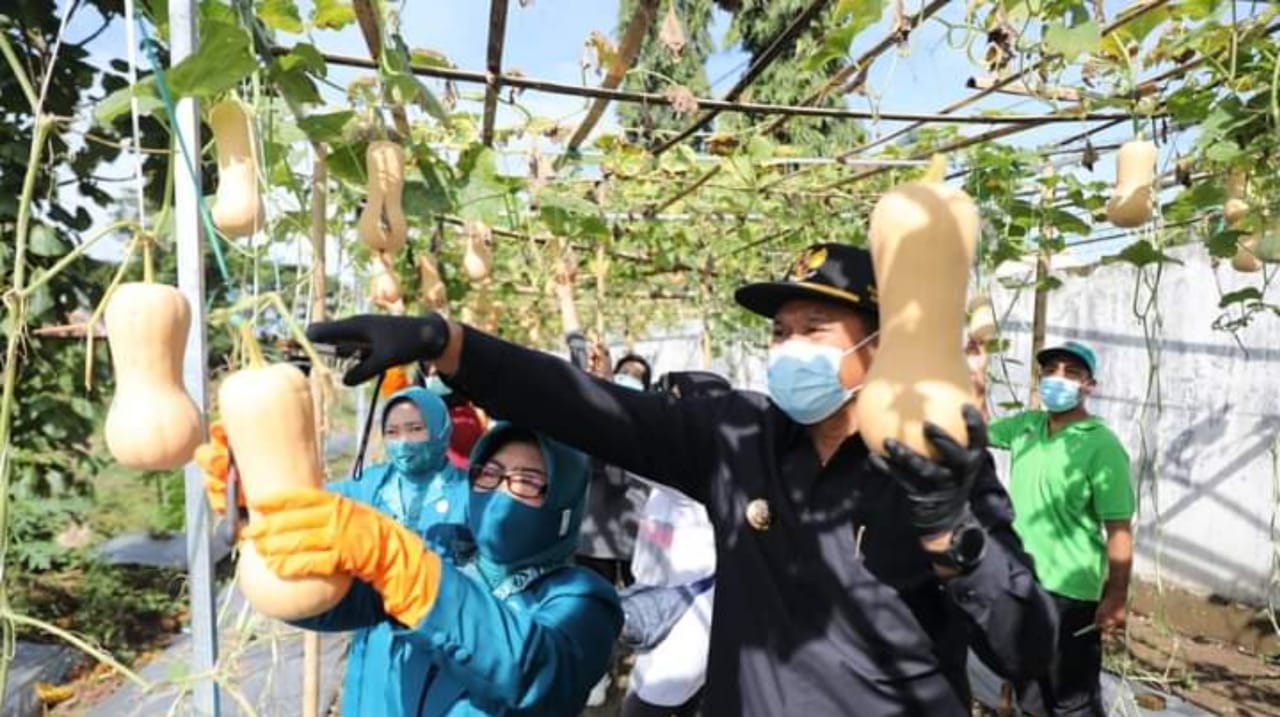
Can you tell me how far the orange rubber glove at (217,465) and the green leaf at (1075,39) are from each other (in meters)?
1.50

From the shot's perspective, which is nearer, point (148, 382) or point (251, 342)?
point (251, 342)

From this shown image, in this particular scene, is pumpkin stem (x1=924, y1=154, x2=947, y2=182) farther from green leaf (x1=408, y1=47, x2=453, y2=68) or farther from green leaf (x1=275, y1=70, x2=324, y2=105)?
green leaf (x1=408, y1=47, x2=453, y2=68)

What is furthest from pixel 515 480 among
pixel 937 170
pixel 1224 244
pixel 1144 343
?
pixel 1144 343

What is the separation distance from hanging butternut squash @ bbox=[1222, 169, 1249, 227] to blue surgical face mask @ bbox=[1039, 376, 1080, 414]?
0.91m

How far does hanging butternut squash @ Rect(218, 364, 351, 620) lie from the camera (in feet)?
2.96

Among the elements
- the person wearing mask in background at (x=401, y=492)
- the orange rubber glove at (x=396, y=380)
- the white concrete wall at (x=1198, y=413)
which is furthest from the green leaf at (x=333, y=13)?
the white concrete wall at (x=1198, y=413)

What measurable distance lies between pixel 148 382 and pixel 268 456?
0.24m

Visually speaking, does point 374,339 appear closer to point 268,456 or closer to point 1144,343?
point 268,456

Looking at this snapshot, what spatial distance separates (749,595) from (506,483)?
45 centimetres

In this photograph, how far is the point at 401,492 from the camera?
235 cm

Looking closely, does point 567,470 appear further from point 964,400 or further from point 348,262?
point 348,262

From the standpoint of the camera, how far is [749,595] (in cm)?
152

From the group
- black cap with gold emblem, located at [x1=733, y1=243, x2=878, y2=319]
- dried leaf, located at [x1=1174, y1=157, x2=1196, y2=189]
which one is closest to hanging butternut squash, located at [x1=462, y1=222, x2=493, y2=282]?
black cap with gold emblem, located at [x1=733, y1=243, x2=878, y2=319]

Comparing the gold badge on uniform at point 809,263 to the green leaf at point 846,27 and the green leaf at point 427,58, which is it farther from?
the green leaf at point 427,58
